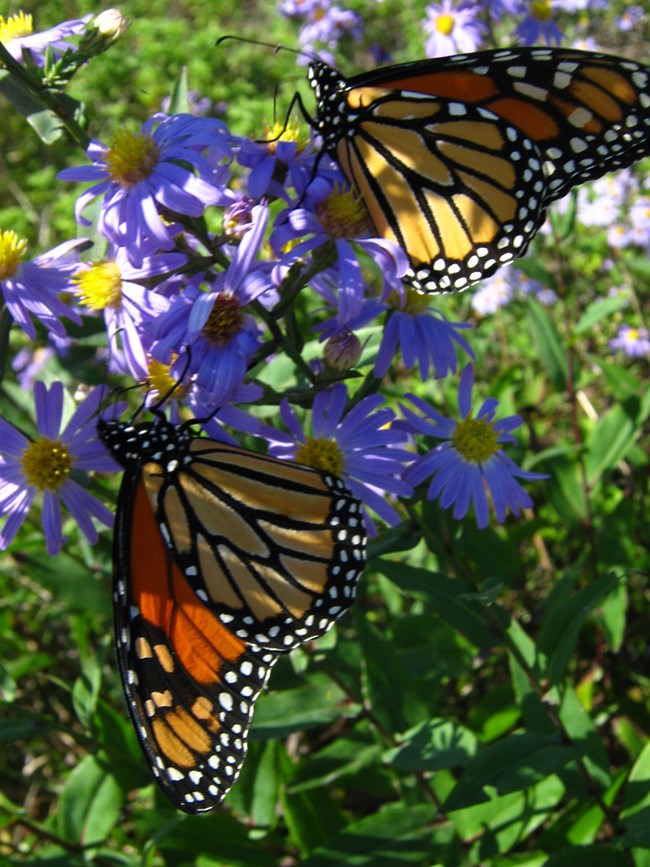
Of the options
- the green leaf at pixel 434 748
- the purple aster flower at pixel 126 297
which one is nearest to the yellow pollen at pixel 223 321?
the purple aster flower at pixel 126 297

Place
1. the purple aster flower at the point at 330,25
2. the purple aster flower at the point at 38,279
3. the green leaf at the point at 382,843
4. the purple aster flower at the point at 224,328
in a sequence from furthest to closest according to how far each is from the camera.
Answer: the purple aster flower at the point at 330,25
the green leaf at the point at 382,843
the purple aster flower at the point at 38,279
the purple aster flower at the point at 224,328

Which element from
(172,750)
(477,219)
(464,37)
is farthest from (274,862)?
(464,37)

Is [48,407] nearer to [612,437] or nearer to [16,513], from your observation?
[16,513]

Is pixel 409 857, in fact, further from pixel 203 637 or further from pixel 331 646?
pixel 203 637

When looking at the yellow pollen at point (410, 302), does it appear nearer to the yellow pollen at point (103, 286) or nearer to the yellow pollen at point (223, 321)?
the yellow pollen at point (223, 321)

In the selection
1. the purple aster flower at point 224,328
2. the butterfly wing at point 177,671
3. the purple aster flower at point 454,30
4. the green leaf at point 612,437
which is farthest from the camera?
the purple aster flower at point 454,30

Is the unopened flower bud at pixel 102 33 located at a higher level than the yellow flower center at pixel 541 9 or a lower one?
lower

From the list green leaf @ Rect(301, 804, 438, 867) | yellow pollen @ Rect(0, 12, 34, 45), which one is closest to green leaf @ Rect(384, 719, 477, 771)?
green leaf @ Rect(301, 804, 438, 867)
